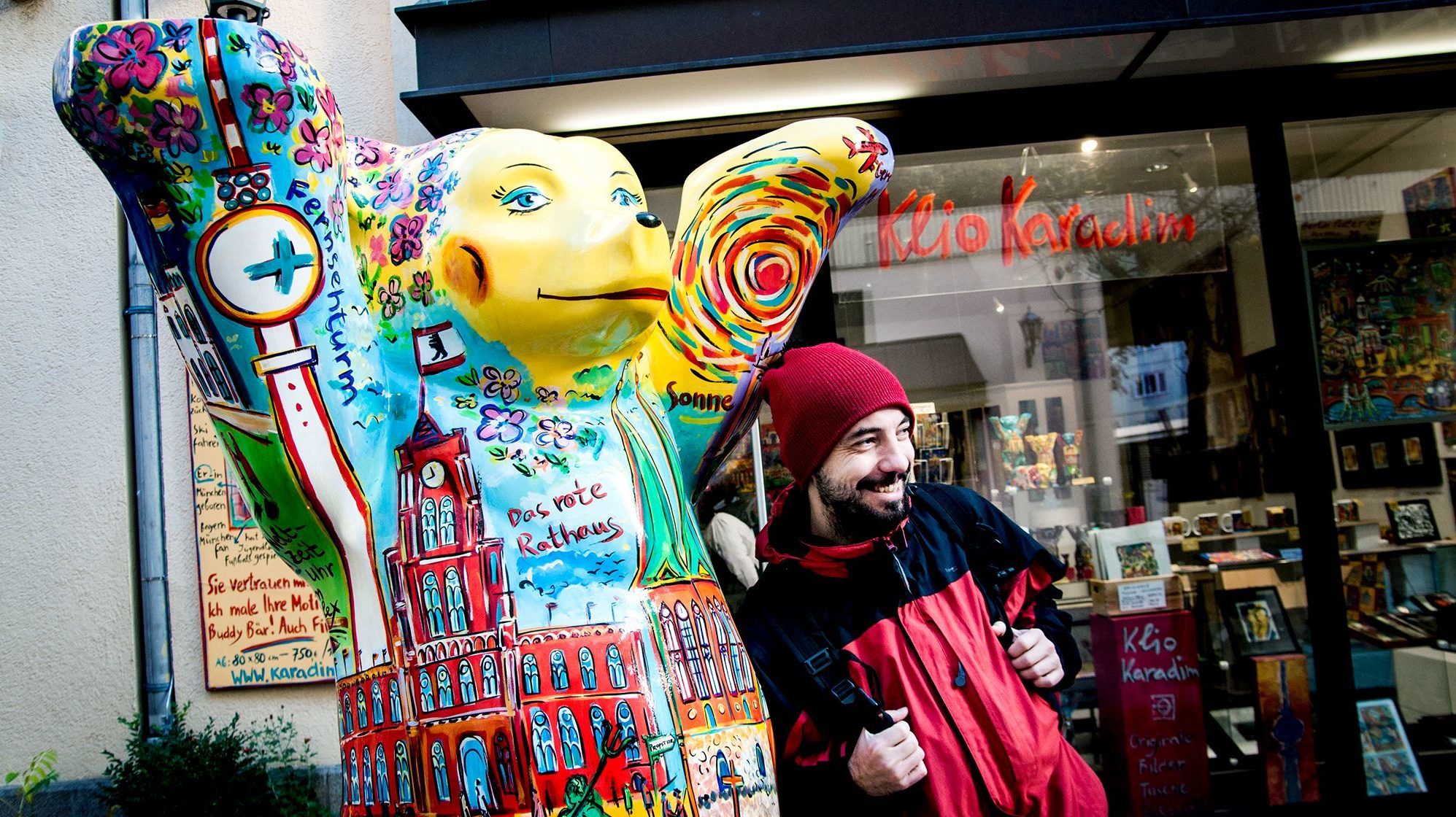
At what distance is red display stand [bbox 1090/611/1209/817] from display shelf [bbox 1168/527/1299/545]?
13.8 inches

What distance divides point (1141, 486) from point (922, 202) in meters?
1.63

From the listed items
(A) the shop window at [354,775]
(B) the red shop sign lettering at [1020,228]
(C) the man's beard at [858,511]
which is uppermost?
(B) the red shop sign lettering at [1020,228]

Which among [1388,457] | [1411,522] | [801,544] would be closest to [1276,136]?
[1388,457]

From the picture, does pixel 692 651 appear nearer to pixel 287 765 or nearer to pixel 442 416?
pixel 442 416

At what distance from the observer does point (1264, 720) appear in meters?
3.93

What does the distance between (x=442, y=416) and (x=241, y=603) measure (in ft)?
9.03

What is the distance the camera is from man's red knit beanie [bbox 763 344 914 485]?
6.15 ft

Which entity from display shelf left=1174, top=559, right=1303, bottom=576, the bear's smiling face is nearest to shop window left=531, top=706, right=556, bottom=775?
the bear's smiling face

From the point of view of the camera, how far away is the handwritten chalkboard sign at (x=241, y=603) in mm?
3672

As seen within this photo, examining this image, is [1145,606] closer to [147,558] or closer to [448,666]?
[448,666]

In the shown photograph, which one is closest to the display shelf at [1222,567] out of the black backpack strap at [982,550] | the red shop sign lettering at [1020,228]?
the red shop sign lettering at [1020,228]

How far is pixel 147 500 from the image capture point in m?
3.68

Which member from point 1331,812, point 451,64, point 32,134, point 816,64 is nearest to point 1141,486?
point 1331,812

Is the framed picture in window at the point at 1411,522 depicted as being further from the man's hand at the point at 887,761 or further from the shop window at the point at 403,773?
the shop window at the point at 403,773
